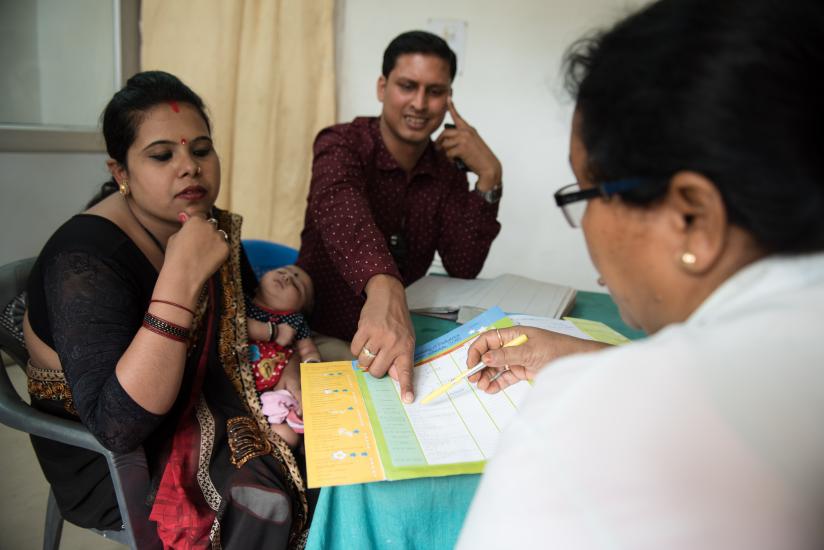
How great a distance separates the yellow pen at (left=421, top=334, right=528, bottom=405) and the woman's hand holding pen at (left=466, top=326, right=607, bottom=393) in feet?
0.04

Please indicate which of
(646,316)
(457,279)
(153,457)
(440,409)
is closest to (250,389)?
(153,457)

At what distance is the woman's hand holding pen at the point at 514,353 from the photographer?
0.94 meters

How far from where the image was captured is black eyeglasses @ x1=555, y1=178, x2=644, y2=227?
55cm

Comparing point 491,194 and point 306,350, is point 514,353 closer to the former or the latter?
point 306,350

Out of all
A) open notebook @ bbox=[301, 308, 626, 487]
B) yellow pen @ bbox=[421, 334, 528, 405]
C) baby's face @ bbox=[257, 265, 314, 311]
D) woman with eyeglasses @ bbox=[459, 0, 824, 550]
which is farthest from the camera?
baby's face @ bbox=[257, 265, 314, 311]

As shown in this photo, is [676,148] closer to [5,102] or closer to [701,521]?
[701,521]

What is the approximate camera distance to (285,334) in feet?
4.68

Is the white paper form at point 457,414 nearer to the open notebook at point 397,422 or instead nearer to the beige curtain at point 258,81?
the open notebook at point 397,422

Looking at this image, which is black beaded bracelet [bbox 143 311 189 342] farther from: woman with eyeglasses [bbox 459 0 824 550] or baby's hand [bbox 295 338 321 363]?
woman with eyeglasses [bbox 459 0 824 550]

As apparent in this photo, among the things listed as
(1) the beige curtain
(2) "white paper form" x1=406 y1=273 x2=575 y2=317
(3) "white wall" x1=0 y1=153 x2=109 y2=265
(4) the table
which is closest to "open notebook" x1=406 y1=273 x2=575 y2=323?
(2) "white paper form" x1=406 y1=273 x2=575 y2=317

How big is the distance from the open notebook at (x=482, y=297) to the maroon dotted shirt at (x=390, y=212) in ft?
0.43

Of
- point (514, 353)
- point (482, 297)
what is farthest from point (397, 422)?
point (482, 297)

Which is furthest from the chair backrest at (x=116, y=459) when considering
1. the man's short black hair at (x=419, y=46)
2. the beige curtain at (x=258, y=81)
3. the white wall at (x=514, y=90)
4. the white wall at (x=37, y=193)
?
the white wall at (x=514, y=90)

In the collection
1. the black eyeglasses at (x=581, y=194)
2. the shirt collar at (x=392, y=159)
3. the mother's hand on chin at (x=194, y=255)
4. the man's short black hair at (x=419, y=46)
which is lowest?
the mother's hand on chin at (x=194, y=255)
